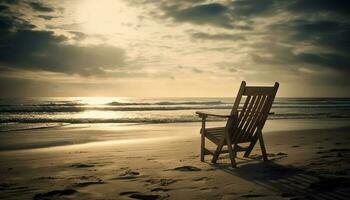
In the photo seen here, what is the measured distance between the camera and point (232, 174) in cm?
502

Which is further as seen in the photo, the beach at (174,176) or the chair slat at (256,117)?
the chair slat at (256,117)

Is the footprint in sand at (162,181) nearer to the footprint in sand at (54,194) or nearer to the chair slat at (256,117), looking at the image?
the footprint in sand at (54,194)

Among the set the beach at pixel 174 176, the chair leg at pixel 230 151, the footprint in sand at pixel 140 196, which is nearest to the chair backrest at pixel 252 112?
the chair leg at pixel 230 151

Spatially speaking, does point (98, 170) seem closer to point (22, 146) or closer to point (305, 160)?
point (305, 160)

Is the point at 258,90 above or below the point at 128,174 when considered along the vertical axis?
above

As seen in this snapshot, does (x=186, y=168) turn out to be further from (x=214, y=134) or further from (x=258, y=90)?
(x=258, y=90)

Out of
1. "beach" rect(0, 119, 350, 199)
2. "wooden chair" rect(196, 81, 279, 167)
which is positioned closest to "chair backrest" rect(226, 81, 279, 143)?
"wooden chair" rect(196, 81, 279, 167)

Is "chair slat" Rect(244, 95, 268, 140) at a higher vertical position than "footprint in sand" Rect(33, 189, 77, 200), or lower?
higher

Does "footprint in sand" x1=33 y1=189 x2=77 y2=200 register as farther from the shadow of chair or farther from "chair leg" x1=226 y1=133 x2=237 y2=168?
"chair leg" x1=226 y1=133 x2=237 y2=168

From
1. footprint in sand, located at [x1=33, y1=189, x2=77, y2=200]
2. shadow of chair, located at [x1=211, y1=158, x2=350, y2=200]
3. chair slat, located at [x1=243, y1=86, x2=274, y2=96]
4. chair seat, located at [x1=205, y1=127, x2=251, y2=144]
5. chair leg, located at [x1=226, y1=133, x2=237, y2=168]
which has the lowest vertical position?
footprint in sand, located at [x1=33, y1=189, x2=77, y2=200]

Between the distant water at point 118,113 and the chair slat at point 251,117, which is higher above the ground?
the chair slat at point 251,117

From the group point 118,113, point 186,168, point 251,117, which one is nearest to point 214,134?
point 251,117

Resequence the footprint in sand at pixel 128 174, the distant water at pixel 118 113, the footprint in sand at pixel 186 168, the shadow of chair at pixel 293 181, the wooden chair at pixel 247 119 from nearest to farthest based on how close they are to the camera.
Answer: the shadow of chair at pixel 293 181, the footprint in sand at pixel 128 174, the footprint in sand at pixel 186 168, the wooden chair at pixel 247 119, the distant water at pixel 118 113

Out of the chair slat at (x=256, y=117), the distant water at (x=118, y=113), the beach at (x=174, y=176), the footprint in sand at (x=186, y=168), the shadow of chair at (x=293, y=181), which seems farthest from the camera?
the distant water at (x=118, y=113)
